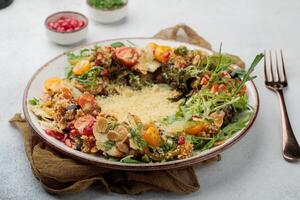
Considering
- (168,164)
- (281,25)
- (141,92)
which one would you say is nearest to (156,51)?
(141,92)

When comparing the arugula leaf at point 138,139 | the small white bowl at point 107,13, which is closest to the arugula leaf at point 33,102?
the arugula leaf at point 138,139

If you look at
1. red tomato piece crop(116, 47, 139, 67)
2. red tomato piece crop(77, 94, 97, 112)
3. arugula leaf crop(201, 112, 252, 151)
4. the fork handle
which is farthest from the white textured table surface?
red tomato piece crop(116, 47, 139, 67)

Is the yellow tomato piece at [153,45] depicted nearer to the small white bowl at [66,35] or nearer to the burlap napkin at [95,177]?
the small white bowl at [66,35]

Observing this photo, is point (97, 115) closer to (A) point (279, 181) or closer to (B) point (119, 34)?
(A) point (279, 181)

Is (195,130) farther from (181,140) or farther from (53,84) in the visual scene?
(53,84)

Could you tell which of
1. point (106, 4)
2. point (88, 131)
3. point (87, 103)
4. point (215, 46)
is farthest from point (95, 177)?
point (106, 4)
